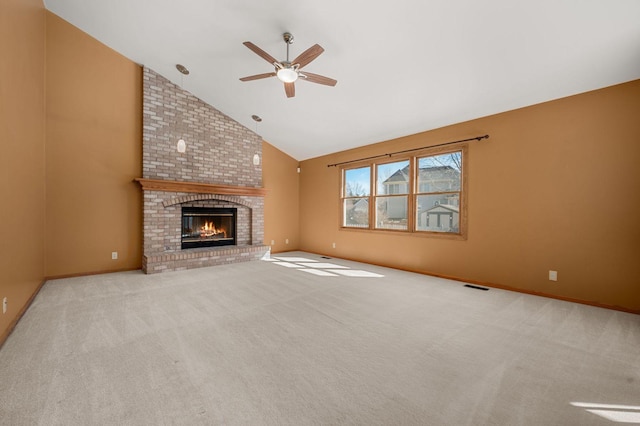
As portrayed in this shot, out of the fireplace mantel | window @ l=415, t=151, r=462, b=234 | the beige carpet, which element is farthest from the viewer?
the fireplace mantel

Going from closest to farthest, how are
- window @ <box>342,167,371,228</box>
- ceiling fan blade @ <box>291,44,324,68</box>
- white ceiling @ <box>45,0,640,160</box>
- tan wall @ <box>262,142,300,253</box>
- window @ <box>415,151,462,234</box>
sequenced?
white ceiling @ <box>45,0,640,160</box> < ceiling fan blade @ <box>291,44,324,68</box> < window @ <box>415,151,462,234</box> < window @ <box>342,167,371,228</box> < tan wall @ <box>262,142,300,253</box>

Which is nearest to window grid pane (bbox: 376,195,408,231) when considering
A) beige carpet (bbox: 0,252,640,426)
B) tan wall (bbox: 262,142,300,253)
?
beige carpet (bbox: 0,252,640,426)

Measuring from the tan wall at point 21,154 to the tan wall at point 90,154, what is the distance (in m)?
0.27

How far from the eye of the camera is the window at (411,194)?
448cm

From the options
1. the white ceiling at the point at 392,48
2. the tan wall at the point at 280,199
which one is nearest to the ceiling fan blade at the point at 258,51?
the white ceiling at the point at 392,48

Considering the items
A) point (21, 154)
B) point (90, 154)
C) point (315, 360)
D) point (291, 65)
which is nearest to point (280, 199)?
point (90, 154)

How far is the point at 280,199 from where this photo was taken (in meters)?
7.03

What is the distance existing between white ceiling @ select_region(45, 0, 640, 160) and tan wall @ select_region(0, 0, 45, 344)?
1.10 meters

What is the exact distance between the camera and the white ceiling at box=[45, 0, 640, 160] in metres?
2.57

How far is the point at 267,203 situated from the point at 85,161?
3613 mm

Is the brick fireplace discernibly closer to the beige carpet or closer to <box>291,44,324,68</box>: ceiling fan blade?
the beige carpet

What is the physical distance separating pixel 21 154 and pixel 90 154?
5.65 ft

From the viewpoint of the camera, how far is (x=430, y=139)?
4.69 meters

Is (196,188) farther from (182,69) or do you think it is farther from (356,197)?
(356,197)
